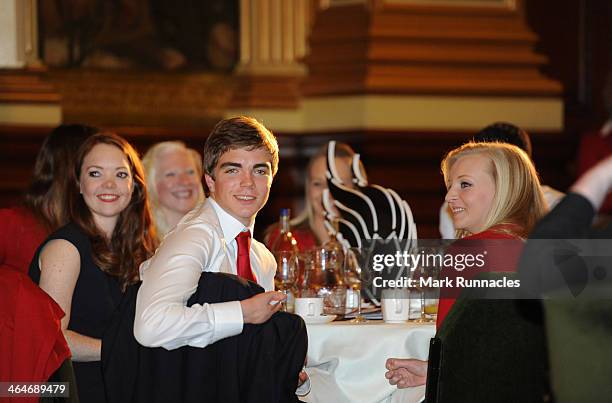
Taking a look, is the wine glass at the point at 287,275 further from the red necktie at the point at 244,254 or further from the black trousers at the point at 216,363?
the black trousers at the point at 216,363

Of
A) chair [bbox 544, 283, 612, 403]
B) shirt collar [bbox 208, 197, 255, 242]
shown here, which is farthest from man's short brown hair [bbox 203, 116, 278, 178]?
chair [bbox 544, 283, 612, 403]

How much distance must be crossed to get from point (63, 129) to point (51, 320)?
1.66 meters

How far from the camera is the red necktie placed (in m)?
3.21

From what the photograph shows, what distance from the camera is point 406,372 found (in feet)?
10.9

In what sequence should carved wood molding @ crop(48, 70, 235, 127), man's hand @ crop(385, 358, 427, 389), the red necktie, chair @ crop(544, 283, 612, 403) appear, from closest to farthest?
1. chair @ crop(544, 283, 612, 403)
2. the red necktie
3. man's hand @ crop(385, 358, 427, 389)
4. carved wood molding @ crop(48, 70, 235, 127)

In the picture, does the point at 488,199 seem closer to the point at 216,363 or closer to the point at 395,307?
the point at 395,307

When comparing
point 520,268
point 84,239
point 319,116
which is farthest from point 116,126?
point 520,268

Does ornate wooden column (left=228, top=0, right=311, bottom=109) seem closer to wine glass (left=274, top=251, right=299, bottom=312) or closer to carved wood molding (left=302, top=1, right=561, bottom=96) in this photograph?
carved wood molding (left=302, top=1, right=561, bottom=96)

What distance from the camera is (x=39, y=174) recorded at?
4.31m

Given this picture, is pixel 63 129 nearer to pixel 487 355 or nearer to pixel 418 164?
pixel 487 355

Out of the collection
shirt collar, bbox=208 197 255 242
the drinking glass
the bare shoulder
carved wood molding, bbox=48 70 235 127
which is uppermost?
carved wood molding, bbox=48 70 235 127

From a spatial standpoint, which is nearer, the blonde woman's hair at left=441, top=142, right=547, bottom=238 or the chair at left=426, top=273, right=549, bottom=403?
the chair at left=426, top=273, right=549, bottom=403

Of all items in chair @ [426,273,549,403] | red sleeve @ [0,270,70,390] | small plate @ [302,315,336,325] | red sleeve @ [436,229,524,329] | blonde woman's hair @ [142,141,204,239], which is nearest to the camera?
chair @ [426,273,549,403]

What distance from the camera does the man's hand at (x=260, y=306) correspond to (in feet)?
8.99
